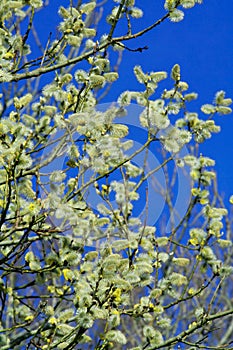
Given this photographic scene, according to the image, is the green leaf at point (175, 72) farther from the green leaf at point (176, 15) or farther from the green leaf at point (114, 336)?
the green leaf at point (114, 336)

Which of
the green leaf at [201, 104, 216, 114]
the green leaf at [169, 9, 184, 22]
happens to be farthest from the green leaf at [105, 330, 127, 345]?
the green leaf at [169, 9, 184, 22]

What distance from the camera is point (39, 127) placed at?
9.14ft

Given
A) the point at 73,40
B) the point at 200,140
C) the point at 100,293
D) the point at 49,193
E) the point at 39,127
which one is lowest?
the point at 100,293

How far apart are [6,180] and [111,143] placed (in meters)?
0.49

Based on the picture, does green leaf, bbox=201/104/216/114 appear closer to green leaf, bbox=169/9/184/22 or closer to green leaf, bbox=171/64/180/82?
green leaf, bbox=171/64/180/82

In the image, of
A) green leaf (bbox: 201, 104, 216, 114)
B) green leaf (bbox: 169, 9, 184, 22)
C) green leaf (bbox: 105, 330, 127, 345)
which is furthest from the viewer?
green leaf (bbox: 201, 104, 216, 114)

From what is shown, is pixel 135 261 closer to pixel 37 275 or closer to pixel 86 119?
pixel 37 275

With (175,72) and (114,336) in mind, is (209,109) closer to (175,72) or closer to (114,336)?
(175,72)

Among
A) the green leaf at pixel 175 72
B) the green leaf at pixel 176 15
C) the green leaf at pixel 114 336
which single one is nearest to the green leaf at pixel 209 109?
the green leaf at pixel 175 72

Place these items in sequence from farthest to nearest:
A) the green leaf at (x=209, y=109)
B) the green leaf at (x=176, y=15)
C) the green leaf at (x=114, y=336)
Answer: the green leaf at (x=209, y=109)
the green leaf at (x=176, y=15)
the green leaf at (x=114, y=336)

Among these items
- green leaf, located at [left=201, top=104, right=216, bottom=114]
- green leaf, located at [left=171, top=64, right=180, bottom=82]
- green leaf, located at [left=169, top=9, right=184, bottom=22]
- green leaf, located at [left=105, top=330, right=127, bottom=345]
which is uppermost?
green leaf, located at [left=169, top=9, right=184, bottom=22]

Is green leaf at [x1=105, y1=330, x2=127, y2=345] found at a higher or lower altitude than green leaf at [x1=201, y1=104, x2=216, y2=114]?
lower

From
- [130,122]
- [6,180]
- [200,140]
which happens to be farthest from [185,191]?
[6,180]

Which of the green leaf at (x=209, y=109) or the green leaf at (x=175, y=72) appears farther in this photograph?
the green leaf at (x=209, y=109)
